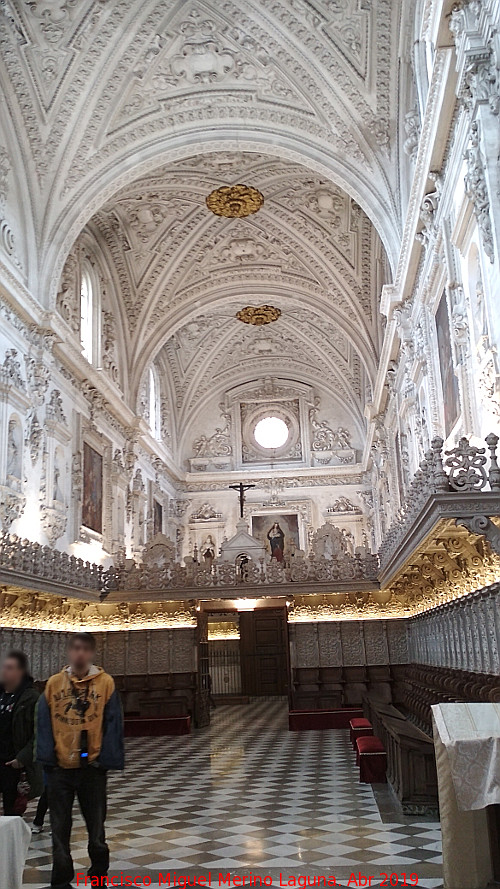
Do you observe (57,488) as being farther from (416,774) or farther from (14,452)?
(416,774)

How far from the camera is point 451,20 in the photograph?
8.22 m

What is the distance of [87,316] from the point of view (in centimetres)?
1980

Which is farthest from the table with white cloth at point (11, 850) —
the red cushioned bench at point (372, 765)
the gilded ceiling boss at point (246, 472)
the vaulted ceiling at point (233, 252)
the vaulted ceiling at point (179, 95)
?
the vaulted ceiling at point (233, 252)

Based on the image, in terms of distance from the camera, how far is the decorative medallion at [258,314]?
85.7 ft

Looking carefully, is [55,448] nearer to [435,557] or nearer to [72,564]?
[72,564]

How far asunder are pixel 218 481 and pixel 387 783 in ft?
69.9

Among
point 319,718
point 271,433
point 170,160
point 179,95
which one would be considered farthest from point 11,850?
point 271,433

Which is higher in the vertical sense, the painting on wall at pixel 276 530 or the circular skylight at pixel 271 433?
the circular skylight at pixel 271 433

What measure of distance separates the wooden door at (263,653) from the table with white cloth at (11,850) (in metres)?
21.7

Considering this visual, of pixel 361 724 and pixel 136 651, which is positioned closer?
pixel 361 724

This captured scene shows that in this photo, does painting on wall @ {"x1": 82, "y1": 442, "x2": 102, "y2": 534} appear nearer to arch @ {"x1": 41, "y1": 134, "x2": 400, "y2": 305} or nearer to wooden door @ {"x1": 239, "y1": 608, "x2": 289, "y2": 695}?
arch @ {"x1": 41, "y1": 134, "x2": 400, "y2": 305}

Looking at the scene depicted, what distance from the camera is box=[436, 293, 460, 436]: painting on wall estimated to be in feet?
35.0

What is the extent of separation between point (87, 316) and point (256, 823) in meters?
14.7

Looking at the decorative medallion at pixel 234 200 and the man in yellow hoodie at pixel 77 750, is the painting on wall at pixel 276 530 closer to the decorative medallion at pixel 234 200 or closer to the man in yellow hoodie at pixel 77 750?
the decorative medallion at pixel 234 200
